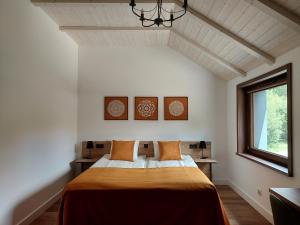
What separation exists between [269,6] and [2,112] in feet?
9.22

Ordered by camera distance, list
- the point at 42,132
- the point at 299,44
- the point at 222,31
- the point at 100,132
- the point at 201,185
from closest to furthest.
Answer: the point at 299,44, the point at 201,185, the point at 222,31, the point at 42,132, the point at 100,132

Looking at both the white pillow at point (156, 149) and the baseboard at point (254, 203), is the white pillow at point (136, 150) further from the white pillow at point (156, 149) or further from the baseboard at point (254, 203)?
the baseboard at point (254, 203)

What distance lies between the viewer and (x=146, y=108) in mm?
4461

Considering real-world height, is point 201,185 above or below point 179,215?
above

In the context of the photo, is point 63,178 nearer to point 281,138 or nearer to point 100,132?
point 100,132

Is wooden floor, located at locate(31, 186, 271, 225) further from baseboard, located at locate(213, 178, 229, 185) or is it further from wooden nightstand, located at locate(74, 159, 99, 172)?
wooden nightstand, located at locate(74, 159, 99, 172)

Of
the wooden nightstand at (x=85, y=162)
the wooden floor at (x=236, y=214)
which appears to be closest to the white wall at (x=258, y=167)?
the wooden floor at (x=236, y=214)

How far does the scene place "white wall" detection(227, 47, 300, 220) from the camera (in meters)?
2.29

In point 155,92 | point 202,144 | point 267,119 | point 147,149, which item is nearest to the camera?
point 267,119

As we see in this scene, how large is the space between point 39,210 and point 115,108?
2182 millimetres

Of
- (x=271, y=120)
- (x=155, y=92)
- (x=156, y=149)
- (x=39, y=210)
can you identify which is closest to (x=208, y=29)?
(x=271, y=120)

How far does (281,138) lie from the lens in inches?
114

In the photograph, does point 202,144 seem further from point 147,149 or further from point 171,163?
point 147,149

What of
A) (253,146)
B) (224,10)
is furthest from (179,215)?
(224,10)
